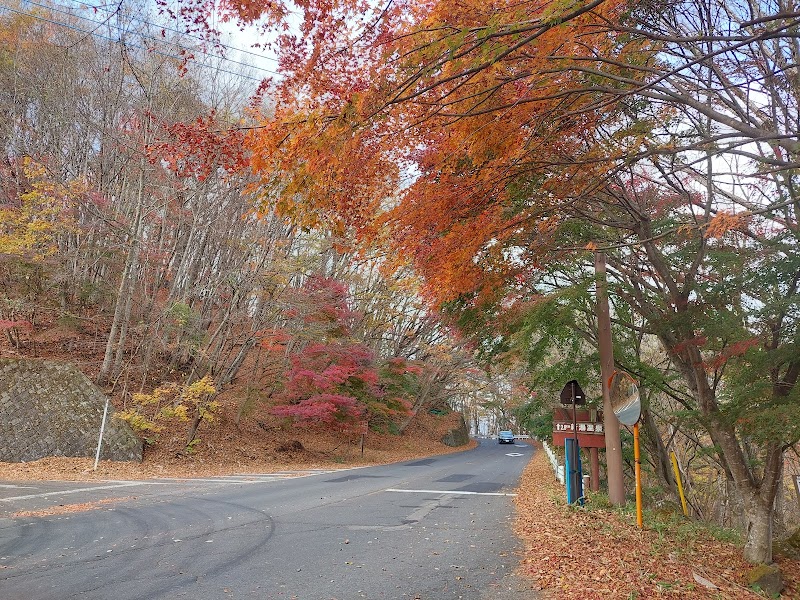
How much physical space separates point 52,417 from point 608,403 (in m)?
15.5

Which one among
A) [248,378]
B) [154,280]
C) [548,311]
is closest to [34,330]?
[154,280]

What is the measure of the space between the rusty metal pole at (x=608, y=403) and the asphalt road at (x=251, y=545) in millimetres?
1946

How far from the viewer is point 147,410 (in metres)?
18.8

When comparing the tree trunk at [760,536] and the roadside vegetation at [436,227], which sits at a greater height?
the roadside vegetation at [436,227]

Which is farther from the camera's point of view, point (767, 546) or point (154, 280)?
point (154, 280)

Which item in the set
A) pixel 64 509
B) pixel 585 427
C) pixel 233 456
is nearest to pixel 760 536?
pixel 585 427

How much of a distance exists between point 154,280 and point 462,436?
3087 cm

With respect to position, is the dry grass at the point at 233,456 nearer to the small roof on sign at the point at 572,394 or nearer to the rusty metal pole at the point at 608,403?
the small roof on sign at the point at 572,394

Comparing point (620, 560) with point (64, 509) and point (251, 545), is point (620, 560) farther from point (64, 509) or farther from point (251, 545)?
point (64, 509)

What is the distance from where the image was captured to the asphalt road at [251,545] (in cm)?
491

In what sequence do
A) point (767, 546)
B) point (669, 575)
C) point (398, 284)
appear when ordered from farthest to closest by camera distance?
1. point (398, 284)
2. point (767, 546)
3. point (669, 575)

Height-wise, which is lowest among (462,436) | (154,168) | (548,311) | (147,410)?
(462,436)

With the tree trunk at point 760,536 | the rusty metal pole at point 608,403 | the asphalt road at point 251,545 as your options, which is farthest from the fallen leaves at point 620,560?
the rusty metal pole at point 608,403

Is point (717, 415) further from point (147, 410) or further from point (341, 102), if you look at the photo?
point (147, 410)
